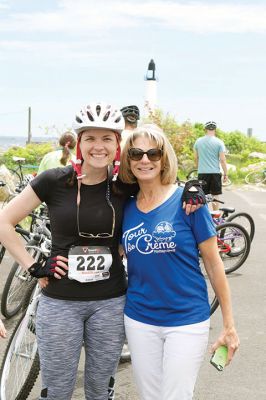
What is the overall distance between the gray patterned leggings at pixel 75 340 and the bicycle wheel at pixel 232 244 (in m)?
5.06

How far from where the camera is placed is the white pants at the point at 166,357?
8.82 ft

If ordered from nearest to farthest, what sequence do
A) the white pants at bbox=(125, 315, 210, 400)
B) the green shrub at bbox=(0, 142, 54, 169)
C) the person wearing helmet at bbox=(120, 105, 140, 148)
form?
the white pants at bbox=(125, 315, 210, 400)
the person wearing helmet at bbox=(120, 105, 140, 148)
the green shrub at bbox=(0, 142, 54, 169)

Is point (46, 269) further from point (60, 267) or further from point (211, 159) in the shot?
point (211, 159)

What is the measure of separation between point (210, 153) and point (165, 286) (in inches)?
366

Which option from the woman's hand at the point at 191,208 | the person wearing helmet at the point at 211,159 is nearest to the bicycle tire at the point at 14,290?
the woman's hand at the point at 191,208

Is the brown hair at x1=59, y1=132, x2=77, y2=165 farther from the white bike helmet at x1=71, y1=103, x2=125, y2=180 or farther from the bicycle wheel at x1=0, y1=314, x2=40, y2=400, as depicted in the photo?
the white bike helmet at x1=71, y1=103, x2=125, y2=180

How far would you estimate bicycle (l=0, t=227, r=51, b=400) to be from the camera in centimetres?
392

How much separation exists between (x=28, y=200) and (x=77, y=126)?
1.43 ft

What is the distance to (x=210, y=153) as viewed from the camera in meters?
11.8

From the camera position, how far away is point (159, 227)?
2725mm

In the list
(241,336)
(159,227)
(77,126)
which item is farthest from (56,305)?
(241,336)

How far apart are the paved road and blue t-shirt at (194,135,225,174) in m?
2.99

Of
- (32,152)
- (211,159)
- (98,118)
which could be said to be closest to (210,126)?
(211,159)

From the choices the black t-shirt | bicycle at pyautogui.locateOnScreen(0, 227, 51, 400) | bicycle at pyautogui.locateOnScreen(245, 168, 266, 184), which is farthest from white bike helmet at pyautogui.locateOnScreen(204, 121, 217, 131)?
bicycle at pyautogui.locateOnScreen(245, 168, 266, 184)
